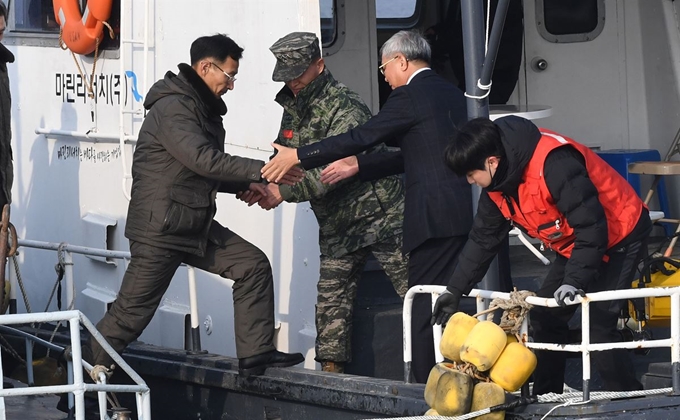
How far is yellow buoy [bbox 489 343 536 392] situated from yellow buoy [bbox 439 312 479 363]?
0.16 meters

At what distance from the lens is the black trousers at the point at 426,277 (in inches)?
218

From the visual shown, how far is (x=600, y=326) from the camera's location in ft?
15.8

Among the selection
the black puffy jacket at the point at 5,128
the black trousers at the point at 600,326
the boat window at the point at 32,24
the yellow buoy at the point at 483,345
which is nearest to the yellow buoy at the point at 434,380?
the yellow buoy at the point at 483,345

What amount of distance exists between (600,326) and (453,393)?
79 cm

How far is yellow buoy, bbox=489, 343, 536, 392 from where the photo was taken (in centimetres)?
439

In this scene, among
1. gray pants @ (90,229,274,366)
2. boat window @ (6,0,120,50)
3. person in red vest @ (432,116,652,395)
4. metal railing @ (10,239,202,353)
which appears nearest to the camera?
person in red vest @ (432,116,652,395)

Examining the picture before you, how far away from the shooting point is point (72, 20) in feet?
24.2

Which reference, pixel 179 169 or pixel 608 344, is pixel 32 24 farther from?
pixel 608 344

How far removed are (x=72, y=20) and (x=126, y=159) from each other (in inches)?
41.8

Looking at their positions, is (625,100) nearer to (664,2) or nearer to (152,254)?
(664,2)

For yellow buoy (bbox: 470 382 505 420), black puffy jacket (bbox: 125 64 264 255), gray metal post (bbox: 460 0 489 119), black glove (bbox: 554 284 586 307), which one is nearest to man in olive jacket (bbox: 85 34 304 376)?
black puffy jacket (bbox: 125 64 264 255)

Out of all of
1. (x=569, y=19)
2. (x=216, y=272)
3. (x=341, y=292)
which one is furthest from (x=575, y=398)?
(x=569, y=19)

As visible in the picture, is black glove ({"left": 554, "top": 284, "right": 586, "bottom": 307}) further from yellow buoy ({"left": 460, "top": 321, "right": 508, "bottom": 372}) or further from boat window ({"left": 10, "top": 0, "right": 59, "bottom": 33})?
boat window ({"left": 10, "top": 0, "right": 59, "bottom": 33})

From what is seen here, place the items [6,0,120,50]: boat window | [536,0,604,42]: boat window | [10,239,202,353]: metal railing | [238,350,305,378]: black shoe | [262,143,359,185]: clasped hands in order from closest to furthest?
[262,143,359,185]: clasped hands
[238,350,305,378]: black shoe
[10,239,202,353]: metal railing
[536,0,604,42]: boat window
[6,0,120,50]: boat window
